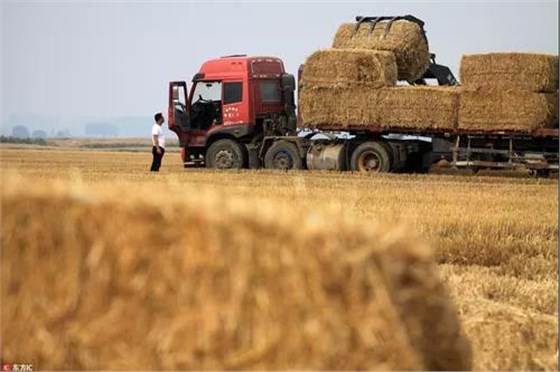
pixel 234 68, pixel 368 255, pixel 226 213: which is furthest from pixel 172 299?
pixel 234 68

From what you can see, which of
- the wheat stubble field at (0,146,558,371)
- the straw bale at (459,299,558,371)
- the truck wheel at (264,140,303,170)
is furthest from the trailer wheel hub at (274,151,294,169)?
the straw bale at (459,299,558,371)

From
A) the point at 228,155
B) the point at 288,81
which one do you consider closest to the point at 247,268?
the point at 228,155

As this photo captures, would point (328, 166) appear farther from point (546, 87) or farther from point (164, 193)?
point (164, 193)

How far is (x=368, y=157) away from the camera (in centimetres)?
2473

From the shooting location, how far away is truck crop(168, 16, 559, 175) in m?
23.2

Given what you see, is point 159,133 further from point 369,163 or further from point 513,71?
point 513,71

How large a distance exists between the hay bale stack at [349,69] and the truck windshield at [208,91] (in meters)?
3.01

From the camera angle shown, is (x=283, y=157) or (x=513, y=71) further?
(x=283, y=157)

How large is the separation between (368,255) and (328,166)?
20824mm

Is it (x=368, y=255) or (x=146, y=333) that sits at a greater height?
(x=368, y=255)

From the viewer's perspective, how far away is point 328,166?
24.9m

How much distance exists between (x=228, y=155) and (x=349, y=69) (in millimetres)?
4424

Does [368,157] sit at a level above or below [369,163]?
above

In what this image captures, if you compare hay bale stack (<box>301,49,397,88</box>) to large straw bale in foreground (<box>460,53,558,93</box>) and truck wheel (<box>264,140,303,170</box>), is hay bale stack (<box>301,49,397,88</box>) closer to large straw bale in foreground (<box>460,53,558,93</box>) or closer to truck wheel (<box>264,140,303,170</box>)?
truck wheel (<box>264,140,303,170</box>)
